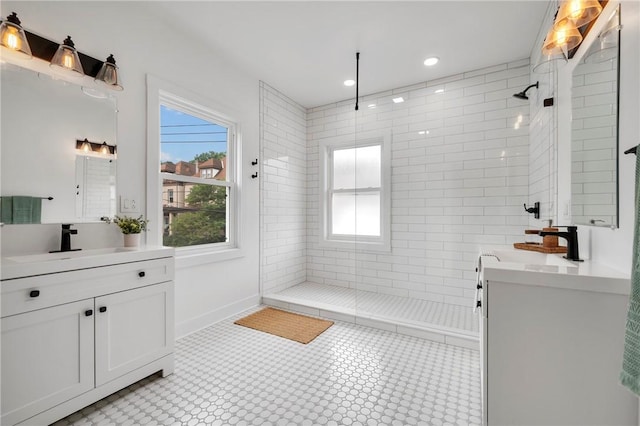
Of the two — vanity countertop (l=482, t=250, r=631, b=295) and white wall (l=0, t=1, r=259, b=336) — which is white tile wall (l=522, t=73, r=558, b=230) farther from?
white wall (l=0, t=1, r=259, b=336)

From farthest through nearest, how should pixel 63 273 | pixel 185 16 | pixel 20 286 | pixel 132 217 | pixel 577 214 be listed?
pixel 185 16 < pixel 132 217 < pixel 577 214 < pixel 63 273 < pixel 20 286

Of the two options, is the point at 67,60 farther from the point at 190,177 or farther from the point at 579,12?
the point at 579,12

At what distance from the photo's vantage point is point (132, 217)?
2.21m

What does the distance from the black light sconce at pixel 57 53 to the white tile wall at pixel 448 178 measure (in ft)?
8.98

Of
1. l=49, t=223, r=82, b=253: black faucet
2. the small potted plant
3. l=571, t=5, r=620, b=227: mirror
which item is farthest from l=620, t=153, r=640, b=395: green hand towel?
l=49, t=223, r=82, b=253: black faucet

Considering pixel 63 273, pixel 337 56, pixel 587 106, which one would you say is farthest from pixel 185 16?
pixel 587 106

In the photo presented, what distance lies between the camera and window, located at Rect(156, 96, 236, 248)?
2.59 m

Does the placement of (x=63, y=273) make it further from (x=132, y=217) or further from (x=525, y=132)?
(x=525, y=132)

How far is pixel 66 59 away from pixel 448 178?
3525 millimetres

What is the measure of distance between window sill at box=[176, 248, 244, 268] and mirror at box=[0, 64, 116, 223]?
72 cm

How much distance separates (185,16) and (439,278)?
3667mm

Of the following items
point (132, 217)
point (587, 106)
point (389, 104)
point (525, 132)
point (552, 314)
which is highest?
point (389, 104)

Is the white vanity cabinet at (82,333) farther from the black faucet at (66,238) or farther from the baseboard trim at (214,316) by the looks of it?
the baseboard trim at (214,316)

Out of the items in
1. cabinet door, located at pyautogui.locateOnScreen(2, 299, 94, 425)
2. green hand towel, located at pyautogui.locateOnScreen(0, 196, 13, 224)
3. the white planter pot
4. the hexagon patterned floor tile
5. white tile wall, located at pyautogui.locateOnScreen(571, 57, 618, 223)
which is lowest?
the hexagon patterned floor tile
